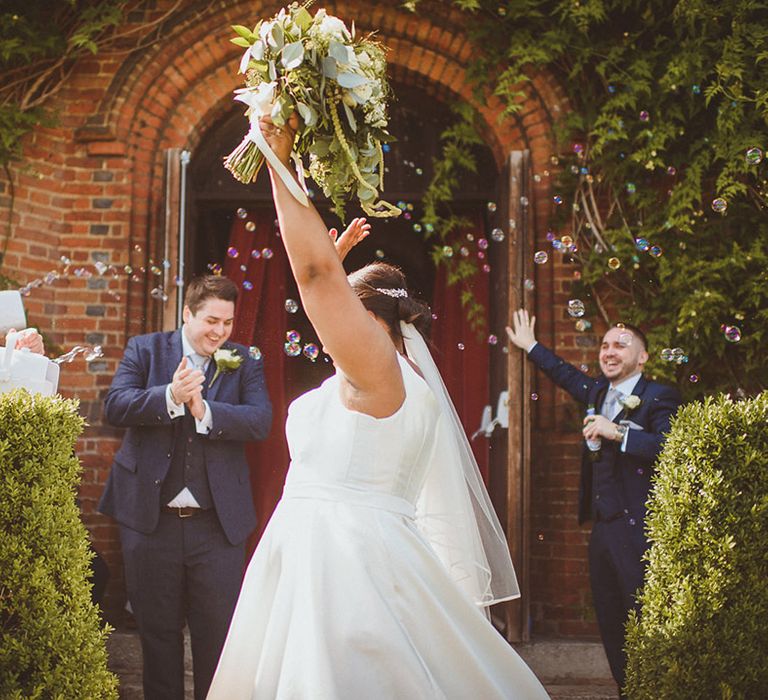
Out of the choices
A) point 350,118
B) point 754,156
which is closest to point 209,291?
point 350,118

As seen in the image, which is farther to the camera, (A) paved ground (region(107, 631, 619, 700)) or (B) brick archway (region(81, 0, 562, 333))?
(B) brick archway (region(81, 0, 562, 333))

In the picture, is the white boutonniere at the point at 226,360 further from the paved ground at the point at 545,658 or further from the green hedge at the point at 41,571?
the paved ground at the point at 545,658

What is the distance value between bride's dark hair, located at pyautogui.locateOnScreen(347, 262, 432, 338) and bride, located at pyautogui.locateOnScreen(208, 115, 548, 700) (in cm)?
1

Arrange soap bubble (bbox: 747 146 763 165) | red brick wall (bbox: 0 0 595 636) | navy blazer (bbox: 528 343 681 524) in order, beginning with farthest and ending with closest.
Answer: red brick wall (bbox: 0 0 595 636)
soap bubble (bbox: 747 146 763 165)
navy blazer (bbox: 528 343 681 524)

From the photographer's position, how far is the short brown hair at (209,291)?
4984 millimetres

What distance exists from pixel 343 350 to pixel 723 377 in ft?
13.3

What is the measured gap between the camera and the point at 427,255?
7.68 m

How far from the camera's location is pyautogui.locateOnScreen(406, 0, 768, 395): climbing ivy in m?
5.79

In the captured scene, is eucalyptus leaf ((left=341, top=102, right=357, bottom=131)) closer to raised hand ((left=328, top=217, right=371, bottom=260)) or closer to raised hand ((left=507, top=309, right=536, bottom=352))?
raised hand ((left=328, top=217, right=371, bottom=260))

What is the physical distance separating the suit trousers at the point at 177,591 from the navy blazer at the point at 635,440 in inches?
80.4

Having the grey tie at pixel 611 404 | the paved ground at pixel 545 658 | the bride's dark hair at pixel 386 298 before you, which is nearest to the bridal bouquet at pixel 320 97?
the bride's dark hair at pixel 386 298

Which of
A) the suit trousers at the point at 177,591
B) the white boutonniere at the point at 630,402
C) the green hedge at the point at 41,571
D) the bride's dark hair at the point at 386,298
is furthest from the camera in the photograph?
the white boutonniere at the point at 630,402

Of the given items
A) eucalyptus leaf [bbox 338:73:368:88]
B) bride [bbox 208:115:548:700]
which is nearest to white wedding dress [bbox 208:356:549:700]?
bride [bbox 208:115:548:700]

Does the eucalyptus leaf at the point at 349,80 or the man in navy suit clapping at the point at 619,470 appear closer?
the eucalyptus leaf at the point at 349,80
